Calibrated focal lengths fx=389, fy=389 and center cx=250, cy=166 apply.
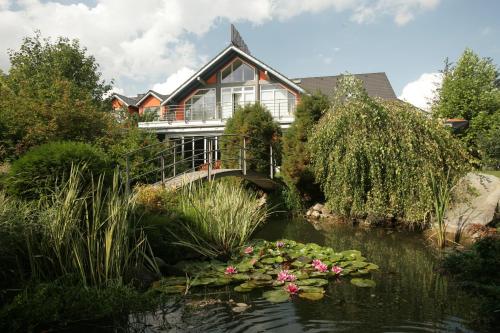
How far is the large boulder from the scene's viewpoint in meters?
8.72

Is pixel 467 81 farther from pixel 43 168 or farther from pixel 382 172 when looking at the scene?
pixel 43 168

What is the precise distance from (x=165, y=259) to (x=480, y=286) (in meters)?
4.48

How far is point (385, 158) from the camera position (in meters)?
9.73

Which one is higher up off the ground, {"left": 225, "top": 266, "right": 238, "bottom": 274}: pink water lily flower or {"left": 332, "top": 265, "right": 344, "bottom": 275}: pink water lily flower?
{"left": 225, "top": 266, "right": 238, "bottom": 274}: pink water lily flower

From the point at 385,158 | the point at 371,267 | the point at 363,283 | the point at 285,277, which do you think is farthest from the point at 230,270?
the point at 385,158

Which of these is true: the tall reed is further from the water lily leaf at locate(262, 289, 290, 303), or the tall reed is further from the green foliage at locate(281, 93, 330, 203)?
the green foliage at locate(281, 93, 330, 203)

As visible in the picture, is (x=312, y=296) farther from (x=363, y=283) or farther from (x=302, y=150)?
(x=302, y=150)

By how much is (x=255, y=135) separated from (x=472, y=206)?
7496 millimetres

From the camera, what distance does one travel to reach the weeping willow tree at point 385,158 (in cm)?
946

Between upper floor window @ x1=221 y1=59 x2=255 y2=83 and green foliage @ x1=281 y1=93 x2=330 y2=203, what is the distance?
1008 centimetres

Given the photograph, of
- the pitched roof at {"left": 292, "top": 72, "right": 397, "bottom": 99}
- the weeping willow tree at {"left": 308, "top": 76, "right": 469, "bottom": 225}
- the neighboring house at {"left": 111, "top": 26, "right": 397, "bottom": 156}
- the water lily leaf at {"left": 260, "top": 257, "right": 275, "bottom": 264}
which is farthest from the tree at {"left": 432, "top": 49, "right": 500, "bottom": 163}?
the water lily leaf at {"left": 260, "top": 257, "right": 275, "bottom": 264}

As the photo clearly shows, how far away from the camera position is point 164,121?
2203 centimetres

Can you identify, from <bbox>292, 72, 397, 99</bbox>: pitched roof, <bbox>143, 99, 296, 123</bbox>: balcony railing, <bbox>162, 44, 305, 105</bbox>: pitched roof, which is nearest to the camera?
<bbox>162, 44, 305, 105</bbox>: pitched roof

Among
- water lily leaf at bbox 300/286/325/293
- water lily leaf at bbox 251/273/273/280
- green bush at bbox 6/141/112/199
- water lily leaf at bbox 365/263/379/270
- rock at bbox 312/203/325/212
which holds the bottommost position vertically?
water lily leaf at bbox 365/263/379/270
